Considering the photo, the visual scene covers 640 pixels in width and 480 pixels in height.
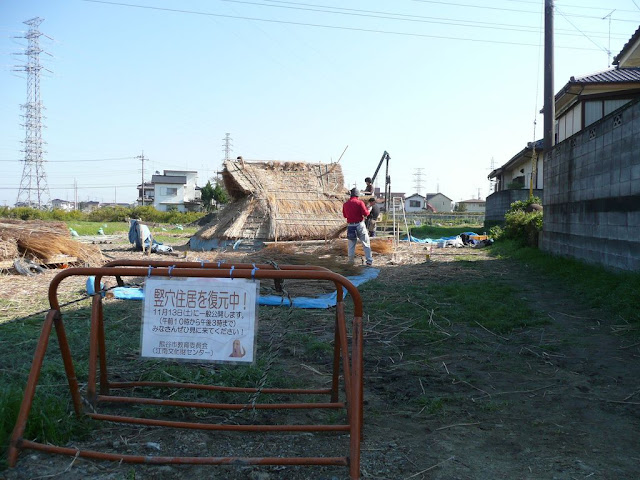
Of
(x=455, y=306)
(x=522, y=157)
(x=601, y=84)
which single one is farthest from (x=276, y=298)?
(x=522, y=157)

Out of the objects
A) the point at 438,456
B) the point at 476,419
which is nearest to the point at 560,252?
the point at 476,419

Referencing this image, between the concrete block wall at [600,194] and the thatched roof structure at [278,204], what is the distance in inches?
250

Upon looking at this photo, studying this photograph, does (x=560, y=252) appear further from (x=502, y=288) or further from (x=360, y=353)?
(x=360, y=353)

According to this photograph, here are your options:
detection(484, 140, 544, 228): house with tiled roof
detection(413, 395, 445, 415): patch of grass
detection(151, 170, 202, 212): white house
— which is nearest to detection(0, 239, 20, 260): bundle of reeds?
detection(413, 395, 445, 415): patch of grass

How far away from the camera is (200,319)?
2.98 m

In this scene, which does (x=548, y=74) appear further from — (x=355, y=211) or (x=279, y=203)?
(x=279, y=203)

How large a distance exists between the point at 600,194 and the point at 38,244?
1027cm

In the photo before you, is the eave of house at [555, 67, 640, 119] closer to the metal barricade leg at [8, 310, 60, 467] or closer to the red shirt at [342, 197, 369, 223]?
the red shirt at [342, 197, 369, 223]

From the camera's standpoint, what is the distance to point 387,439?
3.09 metres

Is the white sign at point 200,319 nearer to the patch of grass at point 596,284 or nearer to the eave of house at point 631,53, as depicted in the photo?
the patch of grass at point 596,284

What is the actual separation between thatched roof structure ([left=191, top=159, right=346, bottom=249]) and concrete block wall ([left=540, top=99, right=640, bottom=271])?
6.36m

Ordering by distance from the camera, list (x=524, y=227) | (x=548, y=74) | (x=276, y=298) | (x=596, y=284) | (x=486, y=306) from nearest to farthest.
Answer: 1. (x=486, y=306)
2. (x=276, y=298)
3. (x=596, y=284)
4. (x=524, y=227)
5. (x=548, y=74)

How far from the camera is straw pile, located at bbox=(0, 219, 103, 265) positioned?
971 centimetres

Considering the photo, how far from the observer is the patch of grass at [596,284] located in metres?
6.13
